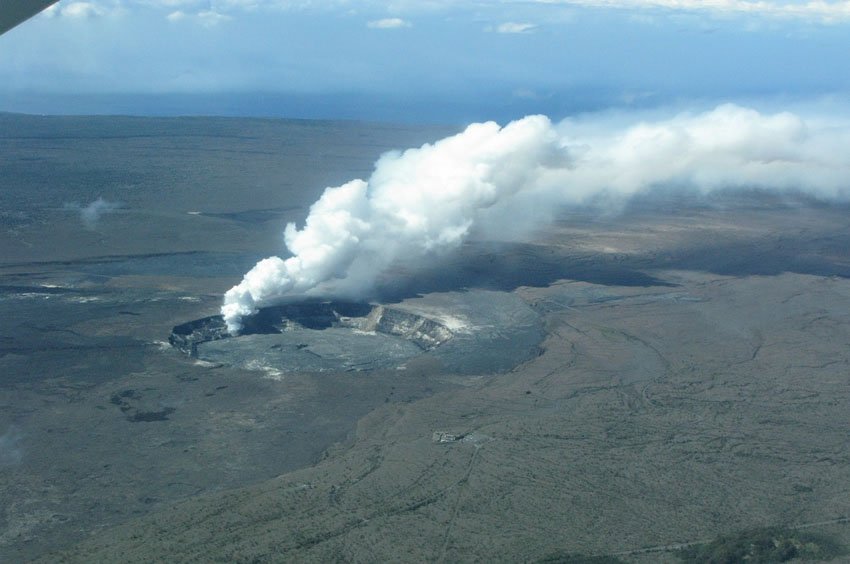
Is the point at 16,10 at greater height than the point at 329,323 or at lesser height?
greater

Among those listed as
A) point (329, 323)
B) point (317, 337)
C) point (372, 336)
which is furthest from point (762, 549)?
point (329, 323)

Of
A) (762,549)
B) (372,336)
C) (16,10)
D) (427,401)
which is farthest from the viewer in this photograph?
(372,336)

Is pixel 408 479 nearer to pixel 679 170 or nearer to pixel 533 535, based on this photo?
pixel 533 535

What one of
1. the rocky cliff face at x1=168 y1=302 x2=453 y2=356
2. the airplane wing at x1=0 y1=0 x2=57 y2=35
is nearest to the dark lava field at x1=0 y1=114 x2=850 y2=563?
the rocky cliff face at x1=168 y1=302 x2=453 y2=356

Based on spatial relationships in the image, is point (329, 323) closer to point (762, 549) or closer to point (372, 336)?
point (372, 336)

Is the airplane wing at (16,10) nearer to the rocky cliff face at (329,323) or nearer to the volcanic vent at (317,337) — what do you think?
the volcanic vent at (317,337)

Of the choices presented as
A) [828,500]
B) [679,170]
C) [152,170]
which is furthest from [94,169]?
[828,500]

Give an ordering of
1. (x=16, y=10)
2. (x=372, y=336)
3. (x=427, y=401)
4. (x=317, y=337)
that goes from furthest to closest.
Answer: (x=372, y=336) < (x=317, y=337) < (x=427, y=401) < (x=16, y=10)

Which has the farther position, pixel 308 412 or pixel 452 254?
pixel 452 254
